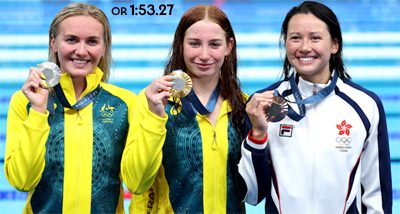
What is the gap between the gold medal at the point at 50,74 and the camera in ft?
6.90

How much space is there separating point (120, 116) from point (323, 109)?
1.02 metres

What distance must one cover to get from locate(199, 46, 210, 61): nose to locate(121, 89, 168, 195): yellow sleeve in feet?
1.14

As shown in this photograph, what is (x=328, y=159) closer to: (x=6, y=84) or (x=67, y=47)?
(x=67, y=47)

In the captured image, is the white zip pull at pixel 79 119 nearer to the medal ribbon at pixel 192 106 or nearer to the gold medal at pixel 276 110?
the medal ribbon at pixel 192 106

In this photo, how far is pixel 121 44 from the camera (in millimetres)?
7781

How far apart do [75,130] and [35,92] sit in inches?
10.6

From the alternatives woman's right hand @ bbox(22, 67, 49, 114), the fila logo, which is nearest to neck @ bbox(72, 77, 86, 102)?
woman's right hand @ bbox(22, 67, 49, 114)

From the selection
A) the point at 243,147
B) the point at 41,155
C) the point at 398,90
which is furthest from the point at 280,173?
the point at 398,90

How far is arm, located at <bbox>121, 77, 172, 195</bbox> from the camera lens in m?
2.04

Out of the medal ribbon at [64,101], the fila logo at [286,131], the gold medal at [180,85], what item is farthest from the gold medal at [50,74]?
the fila logo at [286,131]

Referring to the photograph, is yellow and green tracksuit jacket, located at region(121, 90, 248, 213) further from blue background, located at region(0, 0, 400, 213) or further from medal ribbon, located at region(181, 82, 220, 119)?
blue background, located at region(0, 0, 400, 213)

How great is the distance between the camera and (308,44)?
85.1 inches

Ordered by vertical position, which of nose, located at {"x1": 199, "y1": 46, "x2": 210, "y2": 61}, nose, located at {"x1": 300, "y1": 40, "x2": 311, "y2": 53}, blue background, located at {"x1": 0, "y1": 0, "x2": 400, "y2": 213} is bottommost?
nose, located at {"x1": 199, "y1": 46, "x2": 210, "y2": 61}

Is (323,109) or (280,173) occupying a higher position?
(323,109)
